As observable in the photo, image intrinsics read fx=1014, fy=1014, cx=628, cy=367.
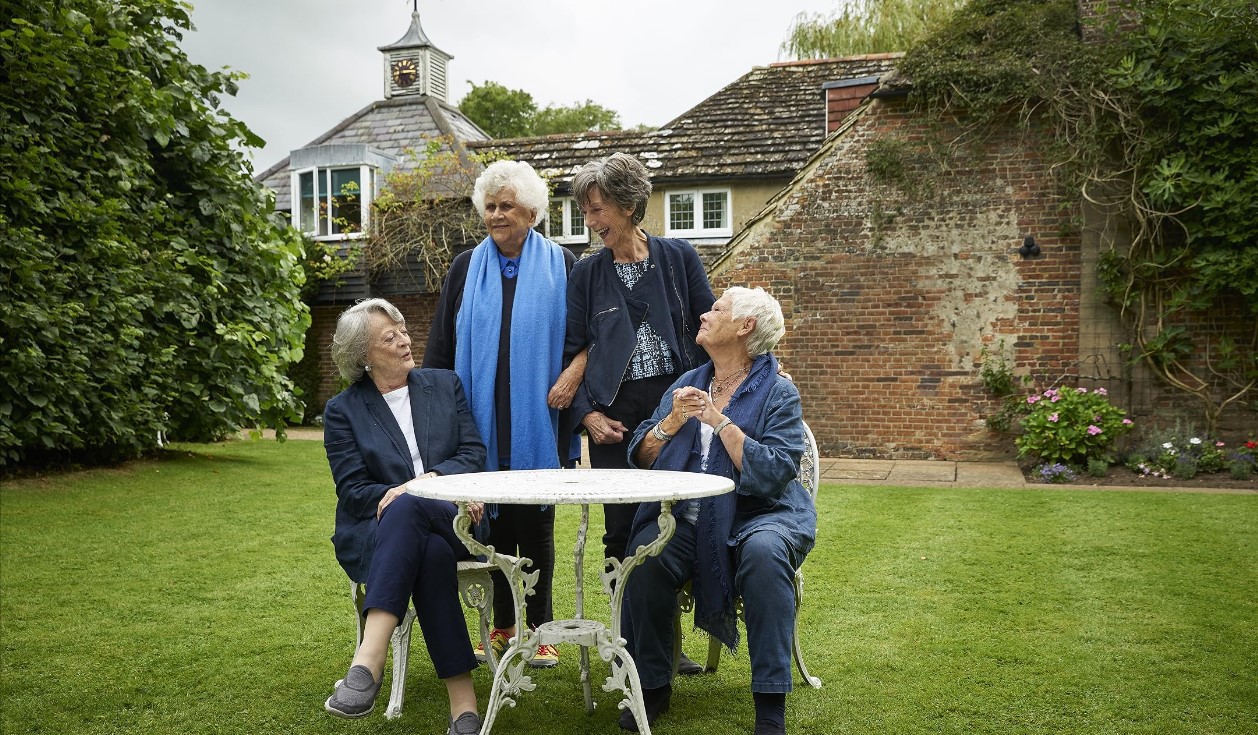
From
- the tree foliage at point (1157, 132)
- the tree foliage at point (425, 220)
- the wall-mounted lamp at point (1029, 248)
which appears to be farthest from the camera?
the tree foliage at point (425, 220)

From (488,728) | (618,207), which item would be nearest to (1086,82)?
(618,207)

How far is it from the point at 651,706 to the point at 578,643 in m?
0.38

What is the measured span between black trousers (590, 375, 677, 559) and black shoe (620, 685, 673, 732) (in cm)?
57

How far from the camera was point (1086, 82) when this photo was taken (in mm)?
10477

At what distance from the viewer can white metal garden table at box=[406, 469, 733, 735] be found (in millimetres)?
2791

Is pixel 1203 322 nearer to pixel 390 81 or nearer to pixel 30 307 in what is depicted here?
pixel 30 307

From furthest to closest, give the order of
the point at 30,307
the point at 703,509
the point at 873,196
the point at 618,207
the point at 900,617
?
the point at 873,196
the point at 30,307
the point at 900,617
the point at 618,207
the point at 703,509

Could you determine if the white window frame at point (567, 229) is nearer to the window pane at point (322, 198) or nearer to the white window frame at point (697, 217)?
the white window frame at point (697, 217)

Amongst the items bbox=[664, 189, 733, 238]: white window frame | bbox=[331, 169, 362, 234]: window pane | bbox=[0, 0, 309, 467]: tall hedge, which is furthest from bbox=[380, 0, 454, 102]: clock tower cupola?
bbox=[0, 0, 309, 467]: tall hedge

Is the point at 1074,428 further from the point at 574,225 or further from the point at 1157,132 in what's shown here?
the point at 574,225

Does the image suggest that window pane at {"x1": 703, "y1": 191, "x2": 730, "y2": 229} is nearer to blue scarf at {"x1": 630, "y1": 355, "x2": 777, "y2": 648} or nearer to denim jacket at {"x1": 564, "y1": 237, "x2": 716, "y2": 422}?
denim jacket at {"x1": 564, "y1": 237, "x2": 716, "y2": 422}

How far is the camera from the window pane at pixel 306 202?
19969 mm

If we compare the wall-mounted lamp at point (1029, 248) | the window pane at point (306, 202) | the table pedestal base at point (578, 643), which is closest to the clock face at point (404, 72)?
the window pane at point (306, 202)

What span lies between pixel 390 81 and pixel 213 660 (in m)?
23.3
